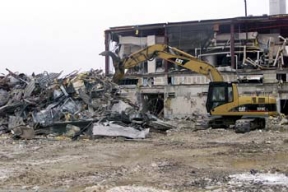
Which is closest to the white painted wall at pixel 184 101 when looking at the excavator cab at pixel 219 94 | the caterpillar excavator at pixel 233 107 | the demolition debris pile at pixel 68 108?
the demolition debris pile at pixel 68 108

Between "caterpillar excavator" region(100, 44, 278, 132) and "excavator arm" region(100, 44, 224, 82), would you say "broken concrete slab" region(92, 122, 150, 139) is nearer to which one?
"caterpillar excavator" region(100, 44, 278, 132)

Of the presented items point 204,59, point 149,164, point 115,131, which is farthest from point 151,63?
point 149,164

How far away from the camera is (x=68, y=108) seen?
20844 millimetres

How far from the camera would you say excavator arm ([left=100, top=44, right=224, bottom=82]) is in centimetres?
2142

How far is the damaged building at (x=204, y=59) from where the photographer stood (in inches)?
1193

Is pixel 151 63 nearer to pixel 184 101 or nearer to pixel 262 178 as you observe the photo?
pixel 184 101

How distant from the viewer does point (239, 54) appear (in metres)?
33.9

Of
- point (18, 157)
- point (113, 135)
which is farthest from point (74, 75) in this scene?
point (18, 157)

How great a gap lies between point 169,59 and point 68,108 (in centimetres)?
482

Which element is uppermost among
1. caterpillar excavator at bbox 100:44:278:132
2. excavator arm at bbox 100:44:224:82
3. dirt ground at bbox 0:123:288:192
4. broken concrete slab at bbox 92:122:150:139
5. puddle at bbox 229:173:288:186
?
excavator arm at bbox 100:44:224:82

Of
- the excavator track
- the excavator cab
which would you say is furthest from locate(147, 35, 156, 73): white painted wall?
the excavator track

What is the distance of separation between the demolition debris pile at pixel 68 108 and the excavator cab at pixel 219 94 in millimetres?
2148

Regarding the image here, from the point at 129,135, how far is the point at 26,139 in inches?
151

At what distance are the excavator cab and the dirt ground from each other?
1.73 metres
